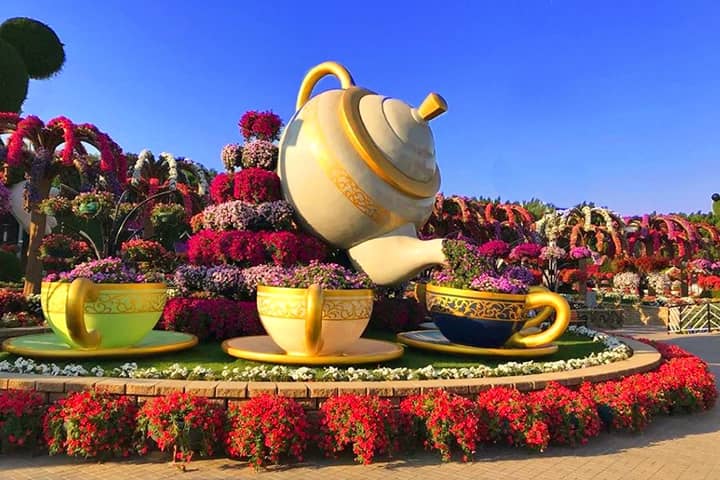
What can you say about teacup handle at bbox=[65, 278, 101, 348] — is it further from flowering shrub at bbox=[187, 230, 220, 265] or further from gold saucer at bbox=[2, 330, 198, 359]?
flowering shrub at bbox=[187, 230, 220, 265]

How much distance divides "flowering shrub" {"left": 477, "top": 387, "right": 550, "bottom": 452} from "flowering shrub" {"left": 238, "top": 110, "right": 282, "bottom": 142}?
7.00 m

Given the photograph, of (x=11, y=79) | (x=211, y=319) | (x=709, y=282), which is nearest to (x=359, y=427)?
(x=211, y=319)

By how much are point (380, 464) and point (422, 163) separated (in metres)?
5.61

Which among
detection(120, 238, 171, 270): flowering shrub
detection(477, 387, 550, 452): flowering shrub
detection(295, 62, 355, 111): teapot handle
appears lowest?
detection(477, 387, 550, 452): flowering shrub

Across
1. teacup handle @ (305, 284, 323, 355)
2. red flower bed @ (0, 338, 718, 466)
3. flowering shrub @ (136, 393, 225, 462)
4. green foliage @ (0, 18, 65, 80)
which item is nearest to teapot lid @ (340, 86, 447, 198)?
teacup handle @ (305, 284, 323, 355)

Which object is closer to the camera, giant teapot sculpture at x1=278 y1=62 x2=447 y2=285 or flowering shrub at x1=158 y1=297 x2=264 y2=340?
flowering shrub at x1=158 y1=297 x2=264 y2=340

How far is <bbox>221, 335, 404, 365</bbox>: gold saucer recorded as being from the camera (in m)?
5.59

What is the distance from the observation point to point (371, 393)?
15.6ft

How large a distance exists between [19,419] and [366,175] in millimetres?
5604

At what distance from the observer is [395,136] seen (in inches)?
344

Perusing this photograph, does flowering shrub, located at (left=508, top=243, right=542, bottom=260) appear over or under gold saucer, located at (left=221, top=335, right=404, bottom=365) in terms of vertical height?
over

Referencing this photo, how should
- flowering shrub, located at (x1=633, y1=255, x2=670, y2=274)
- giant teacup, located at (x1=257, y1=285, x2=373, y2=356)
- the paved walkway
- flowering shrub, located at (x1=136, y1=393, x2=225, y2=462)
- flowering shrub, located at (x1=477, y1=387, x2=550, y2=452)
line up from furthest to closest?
flowering shrub, located at (x1=633, y1=255, x2=670, y2=274), giant teacup, located at (x1=257, y1=285, x2=373, y2=356), flowering shrub, located at (x1=477, y1=387, x2=550, y2=452), flowering shrub, located at (x1=136, y1=393, x2=225, y2=462), the paved walkway

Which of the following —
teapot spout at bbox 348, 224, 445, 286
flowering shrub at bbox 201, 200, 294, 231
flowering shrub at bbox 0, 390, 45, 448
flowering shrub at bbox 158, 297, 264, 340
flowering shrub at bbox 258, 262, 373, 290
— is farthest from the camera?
flowering shrub at bbox 201, 200, 294, 231

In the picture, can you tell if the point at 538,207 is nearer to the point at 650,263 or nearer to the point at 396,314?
the point at 650,263
